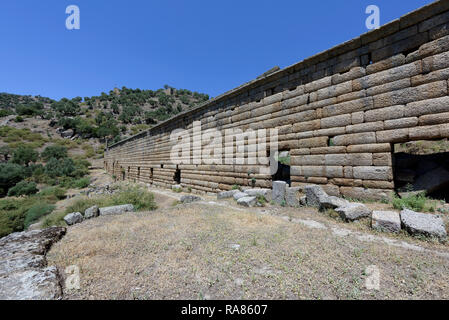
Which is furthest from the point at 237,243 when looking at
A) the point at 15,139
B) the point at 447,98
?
the point at 15,139

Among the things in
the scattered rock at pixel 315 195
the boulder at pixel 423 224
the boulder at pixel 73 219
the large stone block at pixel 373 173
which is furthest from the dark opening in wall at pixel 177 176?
the boulder at pixel 423 224

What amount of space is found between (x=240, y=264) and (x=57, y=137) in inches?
1949

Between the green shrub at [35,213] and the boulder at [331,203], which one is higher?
the boulder at [331,203]

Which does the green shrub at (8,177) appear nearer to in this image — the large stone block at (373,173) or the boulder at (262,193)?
the boulder at (262,193)

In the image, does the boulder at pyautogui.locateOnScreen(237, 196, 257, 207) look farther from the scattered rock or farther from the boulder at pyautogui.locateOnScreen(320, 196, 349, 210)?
the boulder at pyautogui.locateOnScreen(320, 196, 349, 210)

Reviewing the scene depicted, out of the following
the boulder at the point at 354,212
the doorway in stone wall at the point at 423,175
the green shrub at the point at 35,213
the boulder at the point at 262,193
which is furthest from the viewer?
the green shrub at the point at 35,213

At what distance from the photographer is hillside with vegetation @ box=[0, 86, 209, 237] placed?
1313 centimetres

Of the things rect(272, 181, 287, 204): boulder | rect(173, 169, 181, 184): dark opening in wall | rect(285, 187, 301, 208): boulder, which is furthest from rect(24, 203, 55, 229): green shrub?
rect(285, 187, 301, 208): boulder

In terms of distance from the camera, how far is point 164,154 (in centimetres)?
1386

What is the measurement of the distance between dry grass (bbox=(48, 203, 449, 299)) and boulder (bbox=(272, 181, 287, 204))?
2059mm

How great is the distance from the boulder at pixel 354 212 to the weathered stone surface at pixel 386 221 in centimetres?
26

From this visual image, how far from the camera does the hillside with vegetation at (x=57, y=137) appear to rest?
43.1 feet

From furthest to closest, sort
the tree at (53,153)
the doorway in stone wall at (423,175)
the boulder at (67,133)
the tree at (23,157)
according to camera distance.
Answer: the boulder at (67,133) → the tree at (53,153) → the tree at (23,157) → the doorway in stone wall at (423,175)
